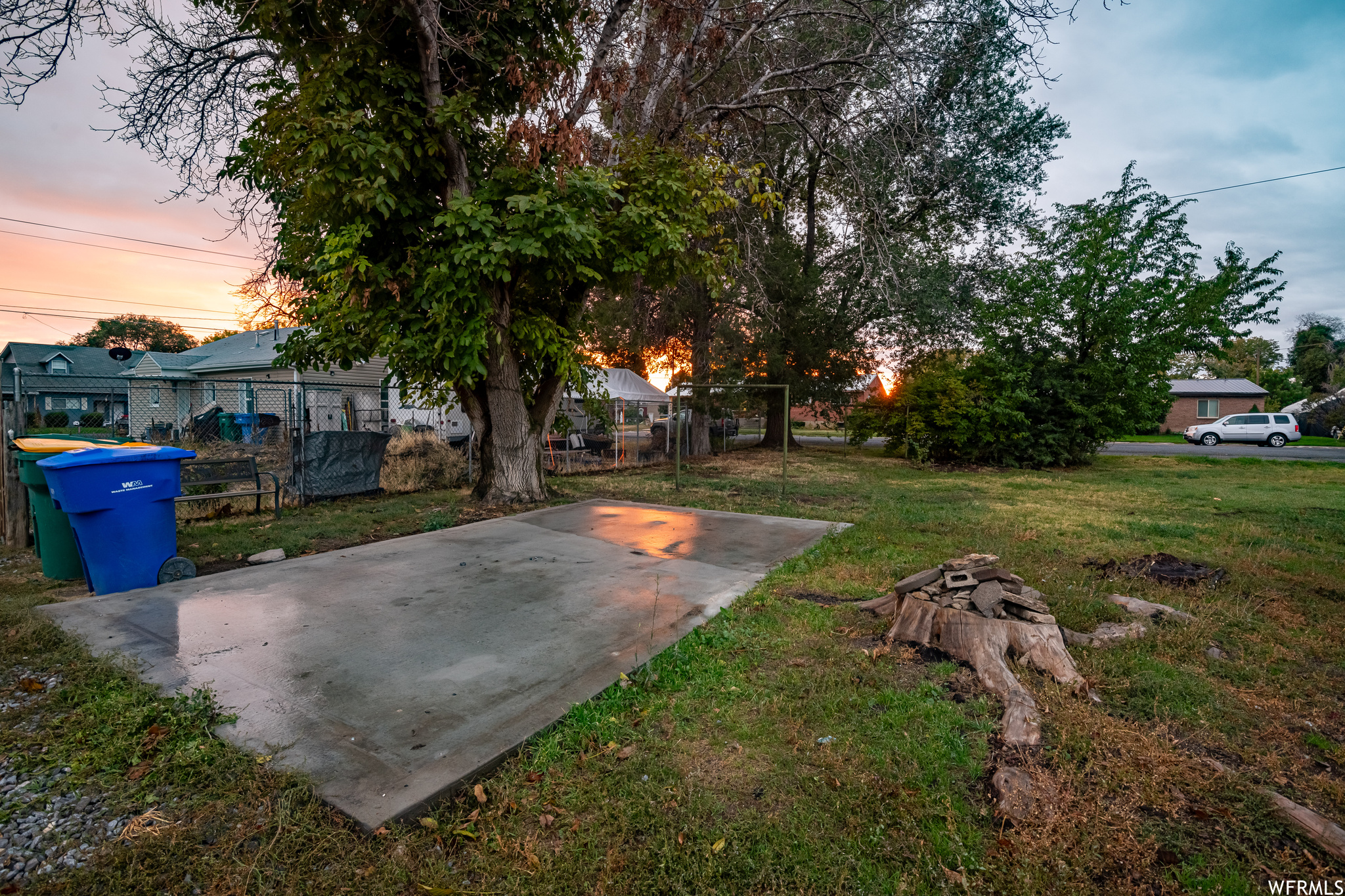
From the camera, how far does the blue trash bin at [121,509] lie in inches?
172

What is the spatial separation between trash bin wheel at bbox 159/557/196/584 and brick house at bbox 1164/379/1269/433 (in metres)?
52.4

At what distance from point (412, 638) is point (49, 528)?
3726 millimetres

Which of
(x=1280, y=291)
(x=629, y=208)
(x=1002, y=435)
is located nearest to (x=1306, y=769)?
(x=629, y=208)

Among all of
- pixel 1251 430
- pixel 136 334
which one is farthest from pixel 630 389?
pixel 136 334

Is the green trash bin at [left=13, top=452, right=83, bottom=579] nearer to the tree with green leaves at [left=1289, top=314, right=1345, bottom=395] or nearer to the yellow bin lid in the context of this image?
the yellow bin lid

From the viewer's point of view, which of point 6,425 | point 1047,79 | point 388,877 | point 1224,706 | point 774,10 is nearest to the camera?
point 388,877

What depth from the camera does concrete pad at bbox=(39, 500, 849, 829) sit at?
271 centimetres

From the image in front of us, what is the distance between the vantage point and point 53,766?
2566mm

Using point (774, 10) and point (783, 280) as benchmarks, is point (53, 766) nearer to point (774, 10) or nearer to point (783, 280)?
point (774, 10)

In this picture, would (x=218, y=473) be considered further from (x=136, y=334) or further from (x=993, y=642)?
(x=136, y=334)

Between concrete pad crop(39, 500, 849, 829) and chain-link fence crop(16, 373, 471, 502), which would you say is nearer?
concrete pad crop(39, 500, 849, 829)

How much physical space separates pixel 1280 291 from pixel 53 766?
2592cm

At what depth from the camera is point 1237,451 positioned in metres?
24.5

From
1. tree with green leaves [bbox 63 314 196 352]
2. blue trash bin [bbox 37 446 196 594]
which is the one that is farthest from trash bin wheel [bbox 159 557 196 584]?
tree with green leaves [bbox 63 314 196 352]
